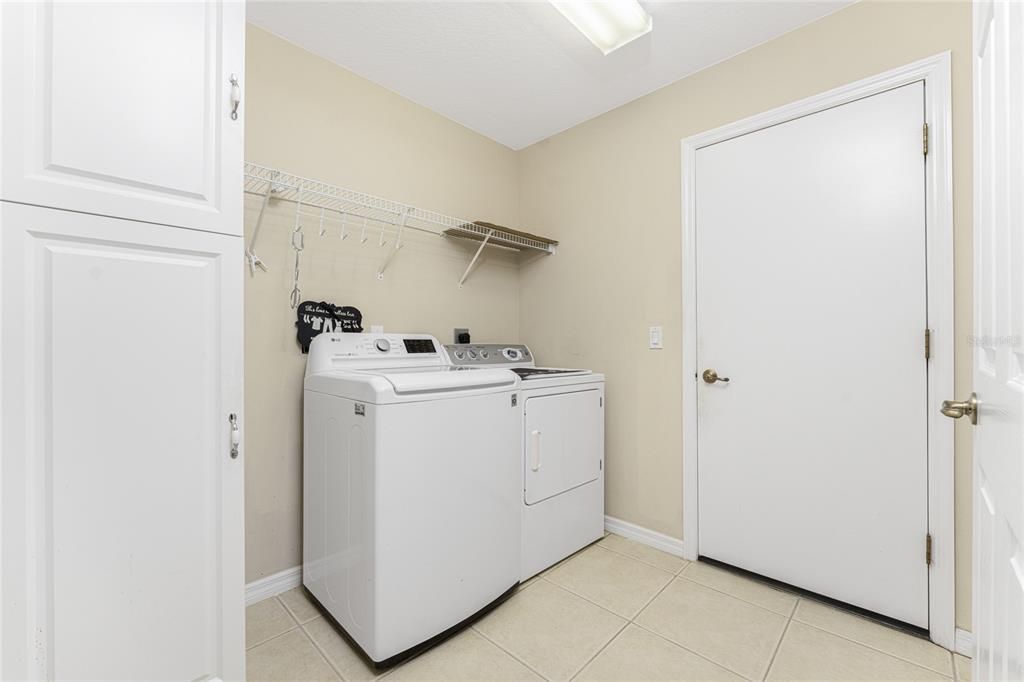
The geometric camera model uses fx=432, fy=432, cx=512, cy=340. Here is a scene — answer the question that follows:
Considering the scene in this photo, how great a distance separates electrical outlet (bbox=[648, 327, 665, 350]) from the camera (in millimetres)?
2311

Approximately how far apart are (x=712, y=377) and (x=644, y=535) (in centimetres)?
95

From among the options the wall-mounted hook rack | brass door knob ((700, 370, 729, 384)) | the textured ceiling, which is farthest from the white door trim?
the wall-mounted hook rack

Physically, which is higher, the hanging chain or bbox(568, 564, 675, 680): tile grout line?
the hanging chain

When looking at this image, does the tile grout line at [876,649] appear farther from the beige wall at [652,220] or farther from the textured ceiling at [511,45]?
Result: the textured ceiling at [511,45]

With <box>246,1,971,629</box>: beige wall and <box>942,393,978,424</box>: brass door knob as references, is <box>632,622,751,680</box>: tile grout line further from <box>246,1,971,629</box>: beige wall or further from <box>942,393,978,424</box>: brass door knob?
<box>942,393,978,424</box>: brass door knob

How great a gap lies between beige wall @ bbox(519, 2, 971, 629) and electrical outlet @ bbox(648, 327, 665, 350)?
0.04 meters

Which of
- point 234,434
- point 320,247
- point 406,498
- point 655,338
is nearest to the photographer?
point 234,434

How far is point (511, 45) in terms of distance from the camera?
6.51 feet

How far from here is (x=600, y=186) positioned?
2568 millimetres

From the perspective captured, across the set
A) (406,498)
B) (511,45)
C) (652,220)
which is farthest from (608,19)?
(406,498)

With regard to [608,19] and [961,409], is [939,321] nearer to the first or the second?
[961,409]

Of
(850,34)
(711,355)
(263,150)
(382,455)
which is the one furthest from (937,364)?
(263,150)

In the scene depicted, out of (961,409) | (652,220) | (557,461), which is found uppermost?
(652,220)

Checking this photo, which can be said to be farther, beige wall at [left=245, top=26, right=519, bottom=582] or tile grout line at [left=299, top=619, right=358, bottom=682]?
beige wall at [left=245, top=26, right=519, bottom=582]
